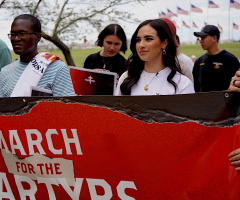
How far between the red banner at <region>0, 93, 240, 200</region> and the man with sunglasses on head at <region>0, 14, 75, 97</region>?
359mm

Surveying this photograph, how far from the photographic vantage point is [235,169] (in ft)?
6.14

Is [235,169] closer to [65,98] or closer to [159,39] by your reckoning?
[65,98]

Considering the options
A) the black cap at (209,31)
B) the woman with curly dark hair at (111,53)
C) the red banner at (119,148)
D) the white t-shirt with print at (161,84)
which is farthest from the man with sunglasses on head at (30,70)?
the black cap at (209,31)

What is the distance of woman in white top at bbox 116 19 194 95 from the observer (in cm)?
264

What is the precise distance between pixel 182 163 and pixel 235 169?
0.87ft

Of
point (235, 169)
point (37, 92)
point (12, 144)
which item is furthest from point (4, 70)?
point (235, 169)

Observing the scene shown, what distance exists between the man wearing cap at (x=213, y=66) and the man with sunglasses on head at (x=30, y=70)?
2.94m

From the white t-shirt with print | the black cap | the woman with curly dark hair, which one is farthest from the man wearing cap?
the white t-shirt with print

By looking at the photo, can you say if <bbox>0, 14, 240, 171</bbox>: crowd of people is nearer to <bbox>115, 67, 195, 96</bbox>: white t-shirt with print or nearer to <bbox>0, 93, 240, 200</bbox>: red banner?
<bbox>115, 67, 195, 96</bbox>: white t-shirt with print

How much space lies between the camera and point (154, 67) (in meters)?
2.77

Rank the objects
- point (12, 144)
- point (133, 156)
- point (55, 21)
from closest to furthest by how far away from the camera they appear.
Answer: point (133, 156), point (12, 144), point (55, 21)

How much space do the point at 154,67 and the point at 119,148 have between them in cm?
93

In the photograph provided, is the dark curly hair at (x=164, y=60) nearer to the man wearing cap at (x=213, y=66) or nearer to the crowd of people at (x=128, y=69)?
the crowd of people at (x=128, y=69)

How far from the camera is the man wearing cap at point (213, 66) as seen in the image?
5.01 meters
